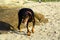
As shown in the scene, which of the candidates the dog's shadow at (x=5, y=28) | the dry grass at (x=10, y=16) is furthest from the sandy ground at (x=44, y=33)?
the dry grass at (x=10, y=16)

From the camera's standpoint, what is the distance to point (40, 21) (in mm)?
11352

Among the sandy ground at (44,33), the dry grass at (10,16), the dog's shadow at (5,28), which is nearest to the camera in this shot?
the sandy ground at (44,33)

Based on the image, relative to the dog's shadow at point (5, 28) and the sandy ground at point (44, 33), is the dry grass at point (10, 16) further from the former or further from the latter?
the sandy ground at point (44, 33)

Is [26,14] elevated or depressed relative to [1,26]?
elevated

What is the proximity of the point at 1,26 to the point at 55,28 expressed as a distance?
2.13 meters

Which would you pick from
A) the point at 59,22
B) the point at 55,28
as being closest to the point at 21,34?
the point at 55,28

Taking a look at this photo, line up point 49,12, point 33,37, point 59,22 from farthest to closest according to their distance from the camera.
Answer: point 49,12 < point 59,22 < point 33,37

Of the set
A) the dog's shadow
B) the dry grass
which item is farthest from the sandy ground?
Answer: the dry grass

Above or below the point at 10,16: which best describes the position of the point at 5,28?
below

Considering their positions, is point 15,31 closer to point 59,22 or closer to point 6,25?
point 6,25

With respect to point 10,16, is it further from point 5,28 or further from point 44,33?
point 44,33

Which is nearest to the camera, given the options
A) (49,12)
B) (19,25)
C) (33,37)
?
(33,37)

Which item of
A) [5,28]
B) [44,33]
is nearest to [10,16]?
[5,28]

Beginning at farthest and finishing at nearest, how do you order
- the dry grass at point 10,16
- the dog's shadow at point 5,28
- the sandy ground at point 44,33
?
the dry grass at point 10,16
the dog's shadow at point 5,28
the sandy ground at point 44,33
